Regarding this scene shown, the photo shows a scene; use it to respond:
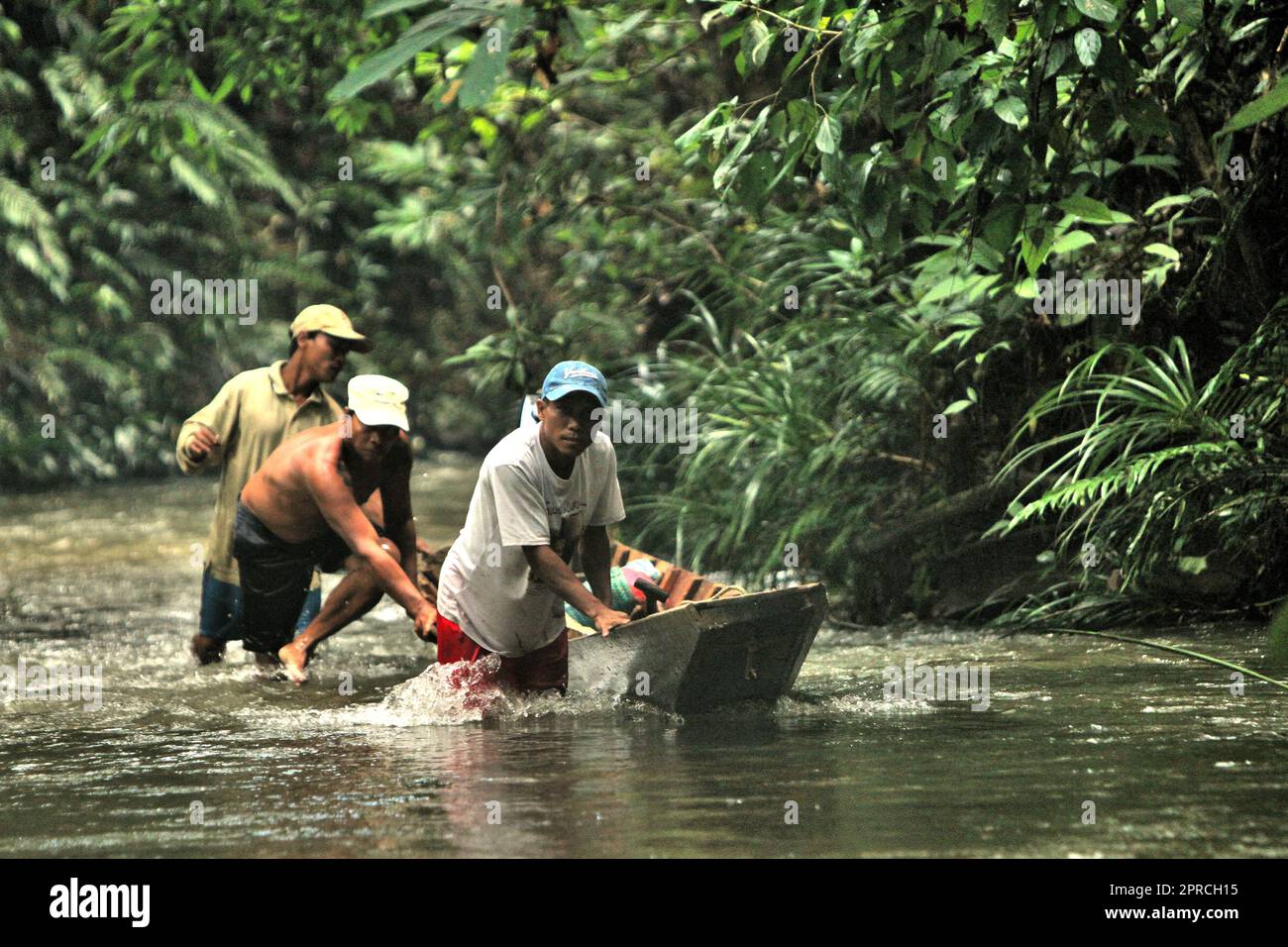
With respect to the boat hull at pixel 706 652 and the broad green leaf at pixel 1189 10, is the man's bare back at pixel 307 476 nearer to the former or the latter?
the boat hull at pixel 706 652

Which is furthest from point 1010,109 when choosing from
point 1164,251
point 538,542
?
point 1164,251

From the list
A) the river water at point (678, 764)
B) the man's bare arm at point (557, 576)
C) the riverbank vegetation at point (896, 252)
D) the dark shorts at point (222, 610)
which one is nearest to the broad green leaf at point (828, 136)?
the riverbank vegetation at point (896, 252)

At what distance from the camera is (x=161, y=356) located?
17594 mm

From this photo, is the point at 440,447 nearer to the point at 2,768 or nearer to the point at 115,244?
the point at 115,244

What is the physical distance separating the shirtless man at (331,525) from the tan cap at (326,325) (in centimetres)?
53

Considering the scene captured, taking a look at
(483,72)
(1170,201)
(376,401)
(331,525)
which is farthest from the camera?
(1170,201)

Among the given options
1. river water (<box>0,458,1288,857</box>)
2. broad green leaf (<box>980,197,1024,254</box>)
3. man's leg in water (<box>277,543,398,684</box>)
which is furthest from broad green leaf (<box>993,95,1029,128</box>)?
man's leg in water (<box>277,543,398,684</box>)

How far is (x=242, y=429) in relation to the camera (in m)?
7.85

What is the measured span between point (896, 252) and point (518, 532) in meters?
1.57

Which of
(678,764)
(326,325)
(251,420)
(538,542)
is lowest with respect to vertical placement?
(678,764)

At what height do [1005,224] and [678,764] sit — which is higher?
[1005,224]

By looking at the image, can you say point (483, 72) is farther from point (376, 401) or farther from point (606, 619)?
point (376, 401)

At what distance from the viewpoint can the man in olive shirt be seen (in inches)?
304

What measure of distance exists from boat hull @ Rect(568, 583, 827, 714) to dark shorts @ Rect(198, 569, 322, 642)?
6.46 ft
